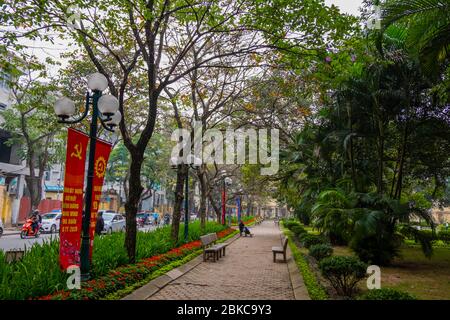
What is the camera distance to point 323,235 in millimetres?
17453

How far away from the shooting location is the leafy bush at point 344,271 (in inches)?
276

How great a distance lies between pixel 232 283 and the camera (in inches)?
351

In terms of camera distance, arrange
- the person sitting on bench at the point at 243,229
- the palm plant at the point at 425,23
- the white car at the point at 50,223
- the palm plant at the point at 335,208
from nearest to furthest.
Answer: the palm plant at the point at 425,23, the palm plant at the point at 335,208, the white car at the point at 50,223, the person sitting on bench at the point at 243,229

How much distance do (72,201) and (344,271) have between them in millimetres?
5510

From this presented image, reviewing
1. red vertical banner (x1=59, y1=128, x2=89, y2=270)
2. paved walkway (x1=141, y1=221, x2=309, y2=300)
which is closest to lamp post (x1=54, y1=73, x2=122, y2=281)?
red vertical banner (x1=59, y1=128, x2=89, y2=270)

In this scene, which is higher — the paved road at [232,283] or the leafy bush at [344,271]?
the leafy bush at [344,271]

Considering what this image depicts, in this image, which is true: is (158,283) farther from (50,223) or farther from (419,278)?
(50,223)

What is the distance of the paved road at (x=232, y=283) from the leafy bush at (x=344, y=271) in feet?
3.15

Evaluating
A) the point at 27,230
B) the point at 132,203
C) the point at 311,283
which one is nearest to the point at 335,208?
the point at 311,283

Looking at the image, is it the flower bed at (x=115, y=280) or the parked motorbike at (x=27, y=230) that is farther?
the parked motorbike at (x=27, y=230)

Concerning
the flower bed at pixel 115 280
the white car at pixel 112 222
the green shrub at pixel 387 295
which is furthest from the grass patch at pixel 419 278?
the white car at pixel 112 222

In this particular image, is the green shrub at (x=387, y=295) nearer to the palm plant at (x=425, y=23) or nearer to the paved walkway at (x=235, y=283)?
the paved walkway at (x=235, y=283)
